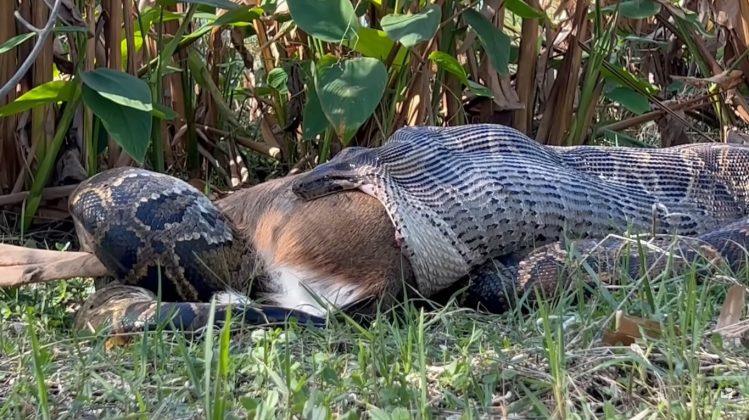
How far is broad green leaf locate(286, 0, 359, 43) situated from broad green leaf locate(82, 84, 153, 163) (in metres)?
0.57

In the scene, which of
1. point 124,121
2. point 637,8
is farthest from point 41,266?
point 637,8

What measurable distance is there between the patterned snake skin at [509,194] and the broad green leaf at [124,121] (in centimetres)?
49

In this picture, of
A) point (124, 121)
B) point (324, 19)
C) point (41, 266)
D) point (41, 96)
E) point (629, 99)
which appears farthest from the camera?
A: point (629, 99)

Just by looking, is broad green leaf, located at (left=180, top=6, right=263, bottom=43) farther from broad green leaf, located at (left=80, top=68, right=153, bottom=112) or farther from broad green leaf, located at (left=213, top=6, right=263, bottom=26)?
broad green leaf, located at (left=80, top=68, right=153, bottom=112)

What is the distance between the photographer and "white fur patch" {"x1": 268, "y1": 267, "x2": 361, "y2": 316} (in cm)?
268

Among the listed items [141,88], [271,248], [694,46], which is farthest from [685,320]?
[694,46]

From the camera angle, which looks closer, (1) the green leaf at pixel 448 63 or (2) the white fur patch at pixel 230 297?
(2) the white fur patch at pixel 230 297

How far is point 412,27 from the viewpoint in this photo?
10.6 feet

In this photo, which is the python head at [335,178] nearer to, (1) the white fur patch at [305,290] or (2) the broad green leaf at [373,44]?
(1) the white fur patch at [305,290]

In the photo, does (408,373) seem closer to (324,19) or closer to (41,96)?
(324,19)

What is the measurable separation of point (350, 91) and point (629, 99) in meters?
1.59

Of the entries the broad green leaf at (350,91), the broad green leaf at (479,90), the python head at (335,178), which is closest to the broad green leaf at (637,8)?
the broad green leaf at (479,90)

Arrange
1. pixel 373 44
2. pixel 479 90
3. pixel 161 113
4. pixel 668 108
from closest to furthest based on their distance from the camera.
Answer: pixel 161 113
pixel 373 44
pixel 479 90
pixel 668 108

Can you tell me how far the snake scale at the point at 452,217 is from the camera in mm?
2723
